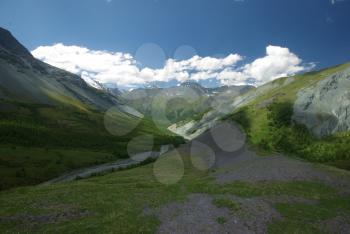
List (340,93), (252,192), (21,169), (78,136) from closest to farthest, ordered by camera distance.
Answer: (252,192) < (21,169) < (340,93) < (78,136)

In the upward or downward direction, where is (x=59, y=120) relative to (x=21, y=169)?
upward

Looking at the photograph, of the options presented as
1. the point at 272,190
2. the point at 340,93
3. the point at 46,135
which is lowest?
the point at 272,190

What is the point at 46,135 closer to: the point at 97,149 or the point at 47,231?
the point at 97,149

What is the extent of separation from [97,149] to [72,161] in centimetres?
3980

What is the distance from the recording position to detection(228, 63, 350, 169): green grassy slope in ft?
276

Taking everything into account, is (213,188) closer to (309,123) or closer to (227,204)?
(227,204)

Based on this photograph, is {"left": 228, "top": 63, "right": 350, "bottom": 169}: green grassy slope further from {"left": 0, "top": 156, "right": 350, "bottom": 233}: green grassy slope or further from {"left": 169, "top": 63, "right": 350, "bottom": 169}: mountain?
{"left": 0, "top": 156, "right": 350, "bottom": 233}: green grassy slope

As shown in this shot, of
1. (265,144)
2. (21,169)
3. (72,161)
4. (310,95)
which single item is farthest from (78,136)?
(310,95)

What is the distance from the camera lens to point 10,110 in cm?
16775

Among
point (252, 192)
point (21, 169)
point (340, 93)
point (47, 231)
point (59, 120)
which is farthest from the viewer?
point (59, 120)

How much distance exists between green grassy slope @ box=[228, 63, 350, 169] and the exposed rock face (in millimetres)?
3896

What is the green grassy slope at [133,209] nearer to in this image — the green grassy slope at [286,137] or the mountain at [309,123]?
the green grassy slope at [286,137]

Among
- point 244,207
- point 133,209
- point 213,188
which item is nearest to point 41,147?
point 213,188

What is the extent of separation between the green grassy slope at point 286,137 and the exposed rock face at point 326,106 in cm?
390
